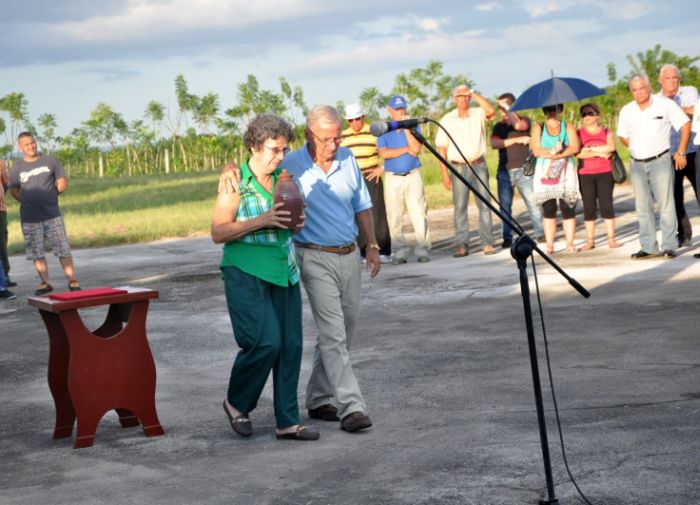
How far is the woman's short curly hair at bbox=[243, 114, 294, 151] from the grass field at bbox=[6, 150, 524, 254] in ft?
48.5

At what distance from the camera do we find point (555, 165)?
47.4 feet

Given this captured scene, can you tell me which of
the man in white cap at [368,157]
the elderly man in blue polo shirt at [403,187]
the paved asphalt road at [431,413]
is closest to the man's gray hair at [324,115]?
the paved asphalt road at [431,413]

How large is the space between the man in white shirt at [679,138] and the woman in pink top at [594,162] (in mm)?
755

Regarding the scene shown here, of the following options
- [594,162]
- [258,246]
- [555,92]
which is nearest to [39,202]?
[555,92]

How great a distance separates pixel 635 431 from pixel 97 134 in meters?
80.4

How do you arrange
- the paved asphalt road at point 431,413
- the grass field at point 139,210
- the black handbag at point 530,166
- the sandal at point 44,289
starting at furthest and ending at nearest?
the grass field at point 139,210 → the black handbag at point 530,166 → the sandal at point 44,289 → the paved asphalt road at point 431,413

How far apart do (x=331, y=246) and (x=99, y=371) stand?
152cm

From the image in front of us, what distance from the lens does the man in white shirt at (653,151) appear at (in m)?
13.6

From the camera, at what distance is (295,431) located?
22.5 feet

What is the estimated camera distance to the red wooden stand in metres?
7.03

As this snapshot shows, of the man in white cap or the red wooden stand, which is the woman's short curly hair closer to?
the red wooden stand

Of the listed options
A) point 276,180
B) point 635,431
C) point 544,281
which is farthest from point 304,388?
point 544,281

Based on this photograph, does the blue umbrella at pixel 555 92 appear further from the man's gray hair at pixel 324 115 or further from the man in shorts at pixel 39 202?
the man's gray hair at pixel 324 115

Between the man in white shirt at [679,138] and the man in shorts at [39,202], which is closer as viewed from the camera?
the man in white shirt at [679,138]
